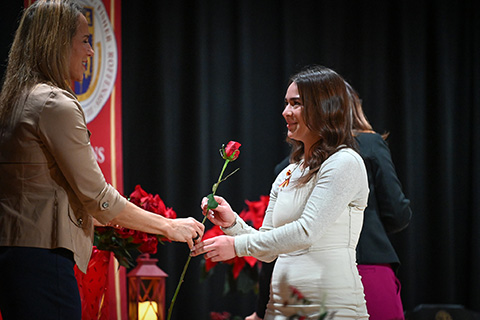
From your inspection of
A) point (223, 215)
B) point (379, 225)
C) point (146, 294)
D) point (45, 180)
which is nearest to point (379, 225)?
point (379, 225)

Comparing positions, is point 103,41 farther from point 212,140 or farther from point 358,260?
point 358,260

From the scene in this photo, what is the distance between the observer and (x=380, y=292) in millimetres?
2307

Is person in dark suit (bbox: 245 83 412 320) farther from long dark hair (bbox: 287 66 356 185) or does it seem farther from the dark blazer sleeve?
long dark hair (bbox: 287 66 356 185)

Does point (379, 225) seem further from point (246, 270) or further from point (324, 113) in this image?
point (246, 270)

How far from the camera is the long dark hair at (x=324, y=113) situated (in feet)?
6.50

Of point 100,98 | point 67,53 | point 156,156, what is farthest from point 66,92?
point 156,156

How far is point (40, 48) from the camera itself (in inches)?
65.8

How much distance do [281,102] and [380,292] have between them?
188cm

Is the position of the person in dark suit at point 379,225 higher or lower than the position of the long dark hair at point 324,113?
lower

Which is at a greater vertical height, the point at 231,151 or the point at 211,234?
the point at 231,151

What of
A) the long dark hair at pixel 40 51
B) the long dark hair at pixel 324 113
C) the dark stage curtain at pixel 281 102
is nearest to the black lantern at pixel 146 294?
the long dark hair at pixel 324 113

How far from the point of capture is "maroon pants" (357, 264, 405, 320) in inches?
90.3

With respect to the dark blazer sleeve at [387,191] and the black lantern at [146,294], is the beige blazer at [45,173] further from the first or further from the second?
the dark blazer sleeve at [387,191]

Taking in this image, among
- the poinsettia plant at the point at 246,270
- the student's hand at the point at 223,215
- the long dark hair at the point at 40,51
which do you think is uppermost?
the long dark hair at the point at 40,51
